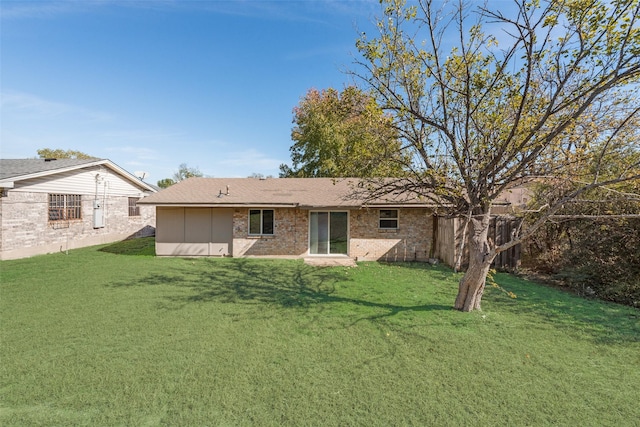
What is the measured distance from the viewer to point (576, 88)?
4.83 meters

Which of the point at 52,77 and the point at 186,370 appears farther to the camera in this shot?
the point at 52,77

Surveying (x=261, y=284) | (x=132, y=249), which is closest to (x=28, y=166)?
(x=132, y=249)

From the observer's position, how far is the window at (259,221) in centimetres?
1309

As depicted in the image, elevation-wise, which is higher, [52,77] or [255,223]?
[52,77]

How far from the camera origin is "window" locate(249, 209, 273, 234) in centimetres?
1309

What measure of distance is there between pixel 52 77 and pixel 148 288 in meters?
10.1

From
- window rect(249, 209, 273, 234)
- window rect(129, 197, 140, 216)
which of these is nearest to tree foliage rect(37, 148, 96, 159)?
window rect(129, 197, 140, 216)

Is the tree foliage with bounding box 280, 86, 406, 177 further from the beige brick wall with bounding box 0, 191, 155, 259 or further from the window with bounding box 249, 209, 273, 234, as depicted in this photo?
the beige brick wall with bounding box 0, 191, 155, 259

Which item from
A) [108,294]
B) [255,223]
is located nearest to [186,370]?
[108,294]

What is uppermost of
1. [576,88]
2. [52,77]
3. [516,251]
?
[52,77]

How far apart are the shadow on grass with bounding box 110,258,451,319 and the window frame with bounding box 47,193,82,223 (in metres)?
8.08

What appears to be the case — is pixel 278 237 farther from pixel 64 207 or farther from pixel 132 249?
pixel 64 207

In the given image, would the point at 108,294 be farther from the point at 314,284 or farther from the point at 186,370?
the point at 314,284

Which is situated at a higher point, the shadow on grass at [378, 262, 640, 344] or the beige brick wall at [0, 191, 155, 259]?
the beige brick wall at [0, 191, 155, 259]
